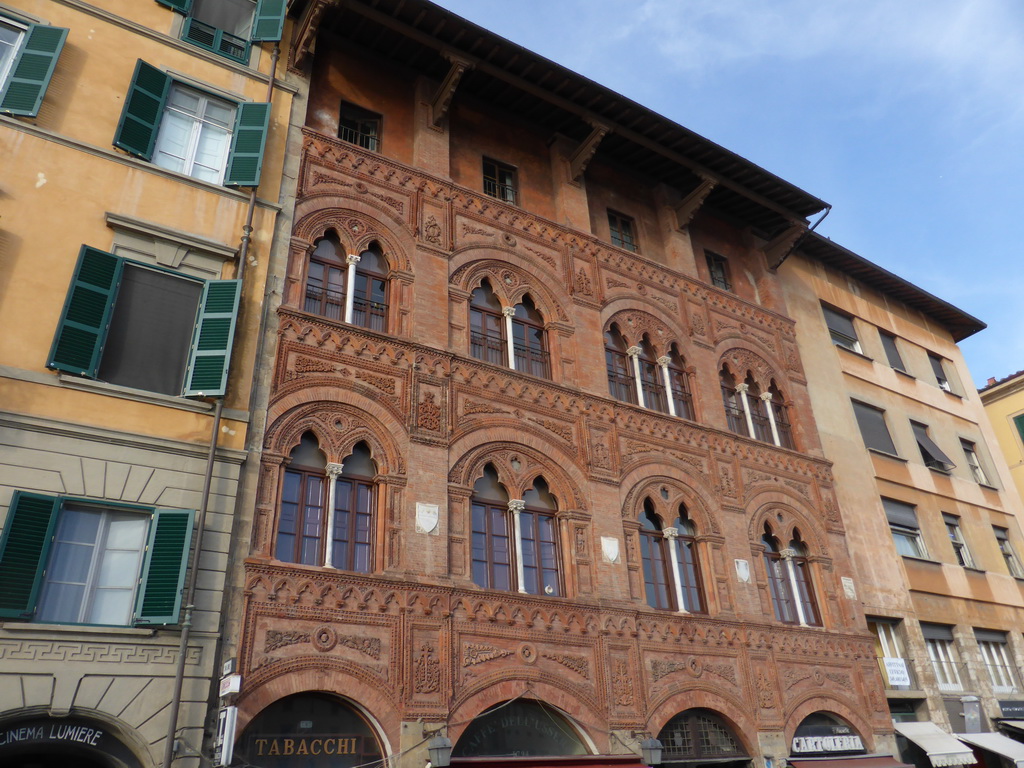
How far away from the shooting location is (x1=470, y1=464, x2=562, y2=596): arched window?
11719mm

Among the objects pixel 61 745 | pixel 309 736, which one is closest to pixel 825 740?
pixel 309 736

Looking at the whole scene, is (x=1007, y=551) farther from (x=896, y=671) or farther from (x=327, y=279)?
(x=327, y=279)

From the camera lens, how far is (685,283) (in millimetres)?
17219

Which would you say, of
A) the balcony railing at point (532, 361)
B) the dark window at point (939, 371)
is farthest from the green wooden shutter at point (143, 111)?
the dark window at point (939, 371)

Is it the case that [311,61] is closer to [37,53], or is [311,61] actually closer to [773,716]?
[37,53]

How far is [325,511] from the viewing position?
10586 mm

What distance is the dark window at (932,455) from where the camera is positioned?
67.5 ft

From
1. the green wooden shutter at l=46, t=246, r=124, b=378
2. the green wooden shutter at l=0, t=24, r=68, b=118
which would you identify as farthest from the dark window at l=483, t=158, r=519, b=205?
the green wooden shutter at l=46, t=246, r=124, b=378

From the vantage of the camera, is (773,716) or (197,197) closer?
(197,197)

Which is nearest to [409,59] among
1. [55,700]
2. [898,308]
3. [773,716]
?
[55,700]

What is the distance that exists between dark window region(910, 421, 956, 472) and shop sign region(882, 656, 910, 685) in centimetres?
592

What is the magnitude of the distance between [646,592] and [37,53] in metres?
11.4

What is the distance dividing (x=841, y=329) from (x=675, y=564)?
1030 cm

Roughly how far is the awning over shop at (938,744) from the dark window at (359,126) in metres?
14.1
